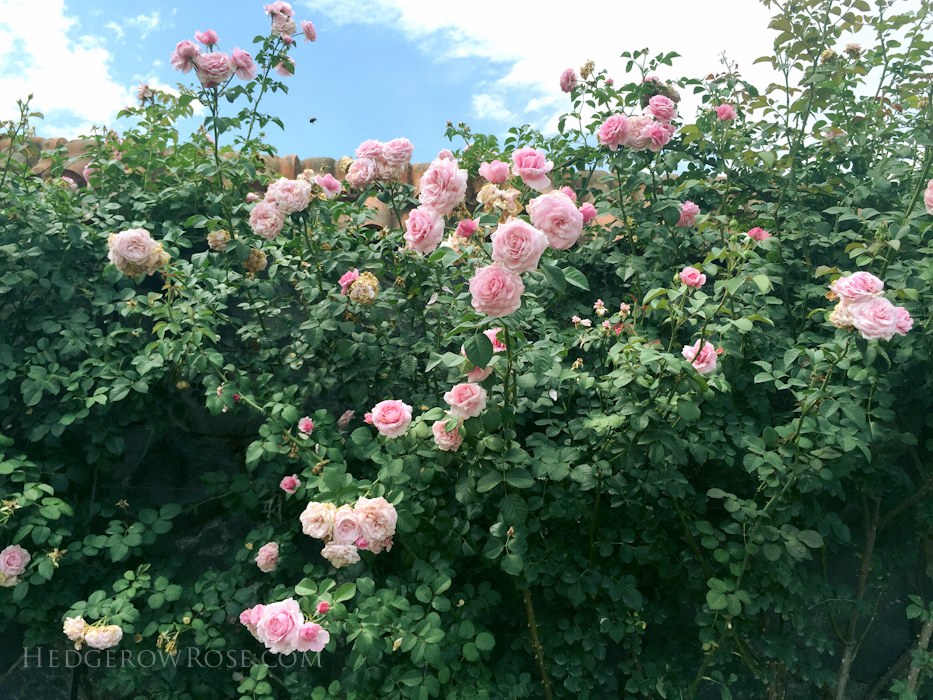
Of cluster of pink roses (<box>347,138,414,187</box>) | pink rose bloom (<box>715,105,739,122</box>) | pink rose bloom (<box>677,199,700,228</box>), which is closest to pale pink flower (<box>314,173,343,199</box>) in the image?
cluster of pink roses (<box>347,138,414,187</box>)

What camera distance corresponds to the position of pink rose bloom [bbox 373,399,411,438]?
5.48 feet

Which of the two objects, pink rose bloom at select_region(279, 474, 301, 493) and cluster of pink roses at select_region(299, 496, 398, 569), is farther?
pink rose bloom at select_region(279, 474, 301, 493)

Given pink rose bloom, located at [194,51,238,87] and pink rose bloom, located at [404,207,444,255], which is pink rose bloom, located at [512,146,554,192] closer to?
pink rose bloom, located at [404,207,444,255]

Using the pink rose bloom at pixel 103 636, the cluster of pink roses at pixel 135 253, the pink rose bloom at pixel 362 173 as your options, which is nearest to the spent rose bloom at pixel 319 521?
the pink rose bloom at pixel 103 636

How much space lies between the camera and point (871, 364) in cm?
176

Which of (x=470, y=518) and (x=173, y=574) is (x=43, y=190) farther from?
(x=470, y=518)

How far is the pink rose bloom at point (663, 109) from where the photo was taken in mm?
2205

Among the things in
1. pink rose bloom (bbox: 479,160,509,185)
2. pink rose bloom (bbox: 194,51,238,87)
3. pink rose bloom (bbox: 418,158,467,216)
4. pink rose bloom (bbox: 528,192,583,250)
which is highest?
pink rose bloom (bbox: 194,51,238,87)

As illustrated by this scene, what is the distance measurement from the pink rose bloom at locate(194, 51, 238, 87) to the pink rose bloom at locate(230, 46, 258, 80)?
0.15ft

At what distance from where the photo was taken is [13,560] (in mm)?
2078

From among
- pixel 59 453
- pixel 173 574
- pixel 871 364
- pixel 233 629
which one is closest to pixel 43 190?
pixel 59 453

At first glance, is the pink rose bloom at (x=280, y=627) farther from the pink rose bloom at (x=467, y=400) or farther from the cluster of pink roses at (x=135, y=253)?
the cluster of pink roses at (x=135, y=253)

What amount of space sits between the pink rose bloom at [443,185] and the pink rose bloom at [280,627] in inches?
44.8

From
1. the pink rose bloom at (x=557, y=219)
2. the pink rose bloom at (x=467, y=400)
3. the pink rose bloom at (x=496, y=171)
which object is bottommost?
the pink rose bloom at (x=467, y=400)
